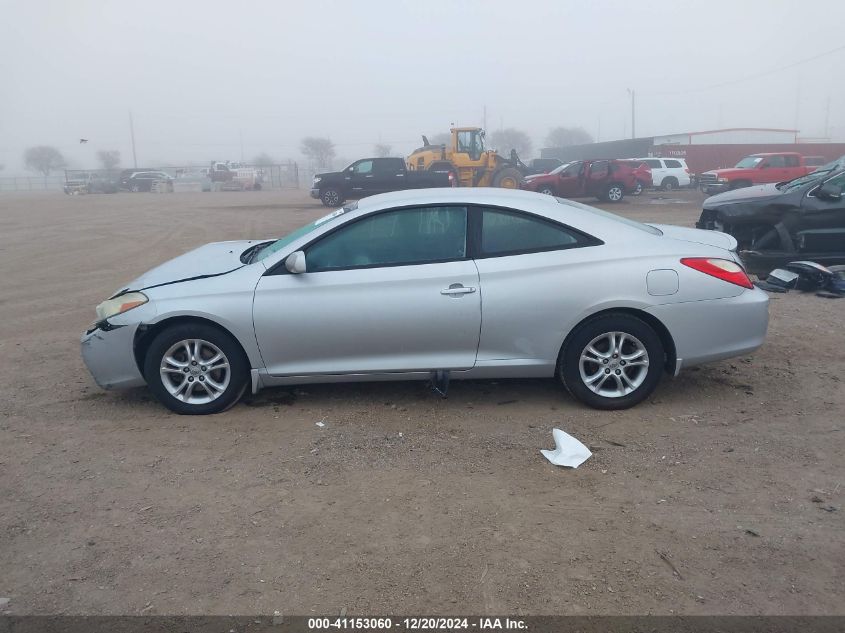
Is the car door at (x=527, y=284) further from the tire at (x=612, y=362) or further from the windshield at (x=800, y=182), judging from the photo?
the windshield at (x=800, y=182)

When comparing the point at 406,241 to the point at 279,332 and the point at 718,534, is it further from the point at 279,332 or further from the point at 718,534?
the point at 718,534

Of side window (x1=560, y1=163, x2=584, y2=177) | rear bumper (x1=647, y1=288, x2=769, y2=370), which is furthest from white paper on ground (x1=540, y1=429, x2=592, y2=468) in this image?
side window (x1=560, y1=163, x2=584, y2=177)

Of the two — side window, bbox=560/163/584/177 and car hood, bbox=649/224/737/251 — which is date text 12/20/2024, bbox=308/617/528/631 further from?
side window, bbox=560/163/584/177

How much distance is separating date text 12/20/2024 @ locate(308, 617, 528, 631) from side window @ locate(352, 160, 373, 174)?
24.2 meters

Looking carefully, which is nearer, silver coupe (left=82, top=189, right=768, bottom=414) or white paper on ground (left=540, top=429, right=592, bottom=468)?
white paper on ground (left=540, top=429, right=592, bottom=468)

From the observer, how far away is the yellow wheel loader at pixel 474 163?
1080 inches

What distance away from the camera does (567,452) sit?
4172mm

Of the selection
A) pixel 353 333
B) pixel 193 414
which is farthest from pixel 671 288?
→ pixel 193 414

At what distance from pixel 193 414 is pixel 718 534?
3.43 meters

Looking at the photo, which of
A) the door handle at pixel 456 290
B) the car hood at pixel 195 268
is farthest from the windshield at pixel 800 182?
the car hood at pixel 195 268

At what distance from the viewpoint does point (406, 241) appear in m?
4.87

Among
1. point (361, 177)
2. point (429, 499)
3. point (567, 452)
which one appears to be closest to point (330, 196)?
point (361, 177)

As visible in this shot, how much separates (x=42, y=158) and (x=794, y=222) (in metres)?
101

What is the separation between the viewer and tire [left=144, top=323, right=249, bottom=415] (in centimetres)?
479
